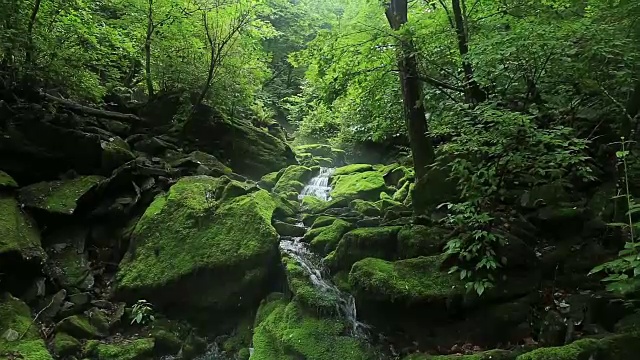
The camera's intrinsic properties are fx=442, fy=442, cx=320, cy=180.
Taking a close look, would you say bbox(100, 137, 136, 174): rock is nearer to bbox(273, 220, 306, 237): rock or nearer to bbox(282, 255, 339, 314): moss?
bbox(273, 220, 306, 237): rock

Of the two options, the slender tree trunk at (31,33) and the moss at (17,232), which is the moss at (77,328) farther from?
the slender tree trunk at (31,33)

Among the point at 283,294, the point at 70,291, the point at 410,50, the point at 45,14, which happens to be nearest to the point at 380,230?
the point at 283,294

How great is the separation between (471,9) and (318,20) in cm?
1760

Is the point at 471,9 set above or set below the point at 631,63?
above

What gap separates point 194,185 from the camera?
10539 mm

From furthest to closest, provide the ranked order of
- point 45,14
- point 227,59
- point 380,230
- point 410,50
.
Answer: point 227,59 → point 45,14 → point 380,230 → point 410,50

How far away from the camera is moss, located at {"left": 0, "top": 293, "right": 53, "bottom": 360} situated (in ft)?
20.8

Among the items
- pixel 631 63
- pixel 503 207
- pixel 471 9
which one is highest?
pixel 471 9

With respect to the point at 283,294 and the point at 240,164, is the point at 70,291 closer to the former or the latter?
the point at 283,294

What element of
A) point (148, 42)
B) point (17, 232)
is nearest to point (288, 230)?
point (17, 232)

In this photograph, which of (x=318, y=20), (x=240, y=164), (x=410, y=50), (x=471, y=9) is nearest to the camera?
(x=410, y=50)

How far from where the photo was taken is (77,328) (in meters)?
7.20

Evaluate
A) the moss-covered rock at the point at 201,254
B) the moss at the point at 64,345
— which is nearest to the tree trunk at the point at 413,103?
the moss-covered rock at the point at 201,254

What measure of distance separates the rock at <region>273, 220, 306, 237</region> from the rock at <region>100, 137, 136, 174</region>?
4.18 m
